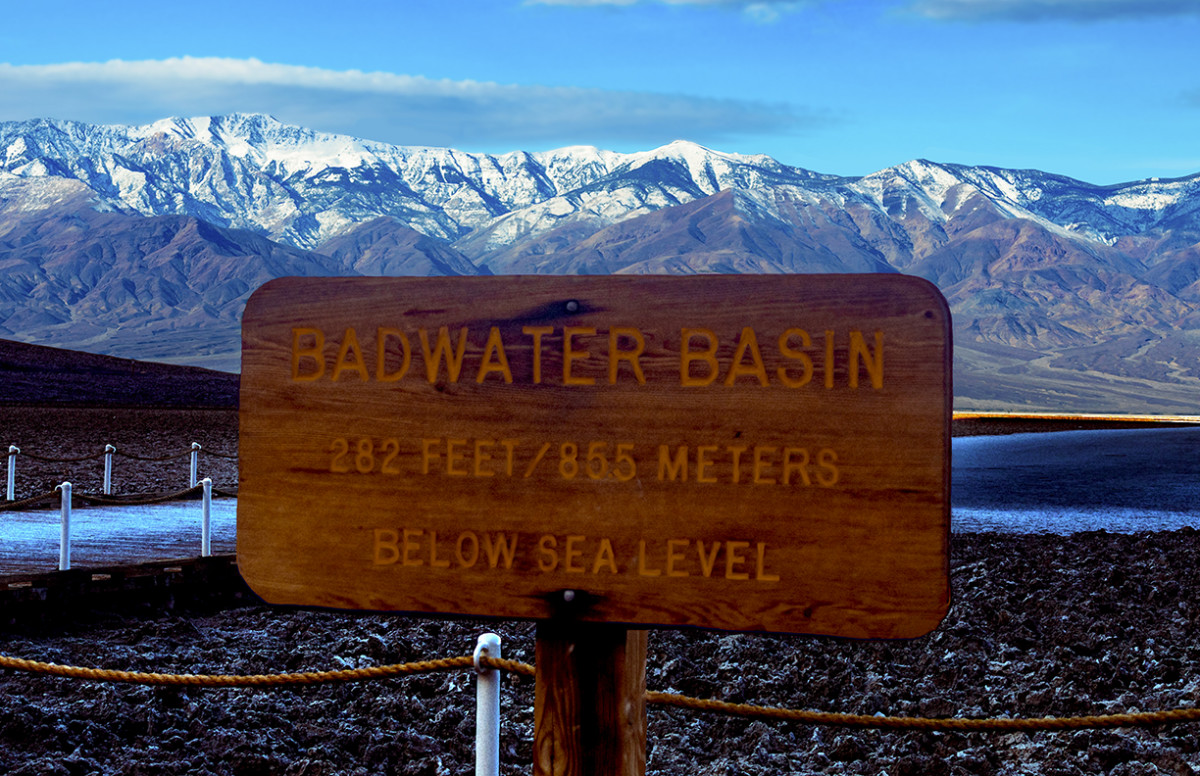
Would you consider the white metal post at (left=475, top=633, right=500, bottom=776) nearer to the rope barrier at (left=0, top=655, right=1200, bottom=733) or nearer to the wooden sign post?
the rope barrier at (left=0, top=655, right=1200, bottom=733)

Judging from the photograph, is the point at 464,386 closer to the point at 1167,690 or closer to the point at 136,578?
the point at 1167,690

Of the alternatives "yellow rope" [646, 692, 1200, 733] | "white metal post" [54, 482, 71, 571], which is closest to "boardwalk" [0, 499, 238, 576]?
"white metal post" [54, 482, 71, 571]

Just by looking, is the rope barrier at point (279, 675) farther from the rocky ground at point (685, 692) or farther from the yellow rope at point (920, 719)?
the rocky ground at point (685, 692)

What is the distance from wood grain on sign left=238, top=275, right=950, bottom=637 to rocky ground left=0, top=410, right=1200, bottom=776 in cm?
351

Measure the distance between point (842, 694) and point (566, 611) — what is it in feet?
17.2

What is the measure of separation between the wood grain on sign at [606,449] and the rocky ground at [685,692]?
11.5 ft

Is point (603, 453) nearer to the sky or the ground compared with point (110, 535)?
nearer to the sky

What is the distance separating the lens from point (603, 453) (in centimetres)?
273

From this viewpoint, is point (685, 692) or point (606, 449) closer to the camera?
point (606, 449)

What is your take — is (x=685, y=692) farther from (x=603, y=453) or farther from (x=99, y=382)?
(x=99, y=382)

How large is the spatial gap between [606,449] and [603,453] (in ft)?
0.04

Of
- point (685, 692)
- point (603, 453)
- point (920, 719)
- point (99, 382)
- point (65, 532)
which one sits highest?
point (99, 382)

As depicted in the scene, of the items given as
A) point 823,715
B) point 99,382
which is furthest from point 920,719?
point 99,382

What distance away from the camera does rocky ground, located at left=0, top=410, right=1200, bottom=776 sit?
6.19m
